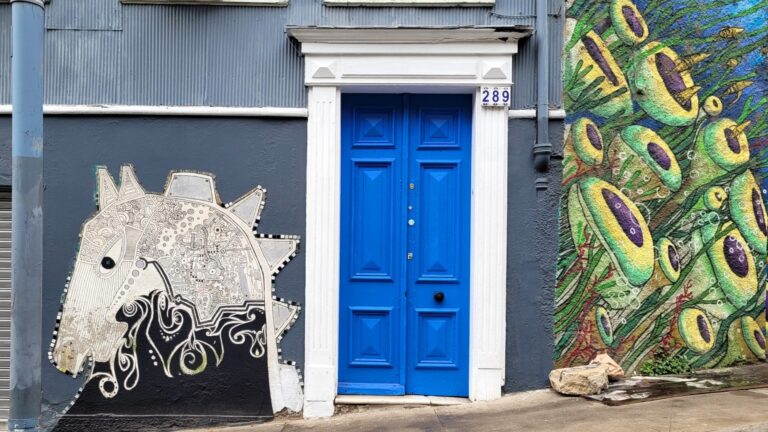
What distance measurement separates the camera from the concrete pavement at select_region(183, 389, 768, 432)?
15.0ft

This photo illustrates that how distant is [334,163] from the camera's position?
543 centimetres

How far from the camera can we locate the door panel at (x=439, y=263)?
18.3 feet

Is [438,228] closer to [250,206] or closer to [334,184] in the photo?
[334,184]

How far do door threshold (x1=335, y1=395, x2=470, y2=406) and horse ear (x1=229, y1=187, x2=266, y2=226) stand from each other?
180 cm

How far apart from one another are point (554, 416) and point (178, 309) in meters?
3.37

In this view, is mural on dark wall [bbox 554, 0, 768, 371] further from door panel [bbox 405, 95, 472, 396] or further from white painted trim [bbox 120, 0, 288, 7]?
white painted trim [bbox 120, 0, 288, 7]

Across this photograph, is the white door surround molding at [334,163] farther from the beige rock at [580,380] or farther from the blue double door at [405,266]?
the beige rock at [580,380]

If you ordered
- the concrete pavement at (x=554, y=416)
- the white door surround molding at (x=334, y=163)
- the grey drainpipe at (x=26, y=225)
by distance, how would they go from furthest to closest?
the white door surround molding at (x=334, y=163)
the concrete pavement at (x=554, y=416)
the grey drainpipe at (x=26, y=225)

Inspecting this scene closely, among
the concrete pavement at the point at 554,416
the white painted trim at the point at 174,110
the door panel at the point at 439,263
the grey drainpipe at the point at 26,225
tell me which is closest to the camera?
the grey drainpipe at the point at 26,225

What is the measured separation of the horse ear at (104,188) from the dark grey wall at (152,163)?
66mm

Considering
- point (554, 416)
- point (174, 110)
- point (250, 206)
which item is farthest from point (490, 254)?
point (174, 110)

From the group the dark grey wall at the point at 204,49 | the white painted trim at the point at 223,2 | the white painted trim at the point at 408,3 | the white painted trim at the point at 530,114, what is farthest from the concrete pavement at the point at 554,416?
the white painted trim at the point at 223,2

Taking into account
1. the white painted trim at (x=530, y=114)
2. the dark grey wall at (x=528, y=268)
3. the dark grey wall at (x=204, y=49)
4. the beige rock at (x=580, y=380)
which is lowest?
the beige rock at (x=580, y=380)

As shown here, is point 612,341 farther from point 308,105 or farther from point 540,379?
point 308,105
